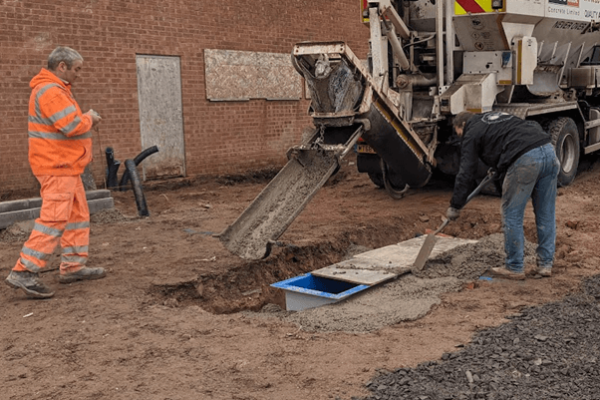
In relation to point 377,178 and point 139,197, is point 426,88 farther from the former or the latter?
point 139,197

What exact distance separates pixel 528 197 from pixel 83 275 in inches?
162

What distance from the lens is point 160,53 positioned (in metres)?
11.6

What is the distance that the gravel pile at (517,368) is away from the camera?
3.75m

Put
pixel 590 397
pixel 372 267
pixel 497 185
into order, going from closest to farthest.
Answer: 1. pixel 590 397
2. pixel 372 267
3. pixel 497 185

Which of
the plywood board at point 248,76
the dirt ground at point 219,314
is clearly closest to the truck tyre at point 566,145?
the dirt ground at point 219,314

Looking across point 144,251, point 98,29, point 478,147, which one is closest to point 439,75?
point 478,147

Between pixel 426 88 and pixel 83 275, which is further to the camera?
pixel 426 88

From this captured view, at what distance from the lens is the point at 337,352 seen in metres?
4.45

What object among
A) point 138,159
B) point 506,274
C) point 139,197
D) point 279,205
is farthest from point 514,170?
point 138,159

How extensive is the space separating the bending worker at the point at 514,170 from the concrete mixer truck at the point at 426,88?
4.19 feet

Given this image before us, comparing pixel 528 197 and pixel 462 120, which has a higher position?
pixel 462 120

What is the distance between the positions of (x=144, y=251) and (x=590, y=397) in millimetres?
5129

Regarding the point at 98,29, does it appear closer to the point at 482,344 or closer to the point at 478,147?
the point at 478,147

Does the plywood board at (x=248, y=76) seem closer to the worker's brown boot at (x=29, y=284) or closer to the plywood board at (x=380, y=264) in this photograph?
the plywood board at (x=380, y=264)
